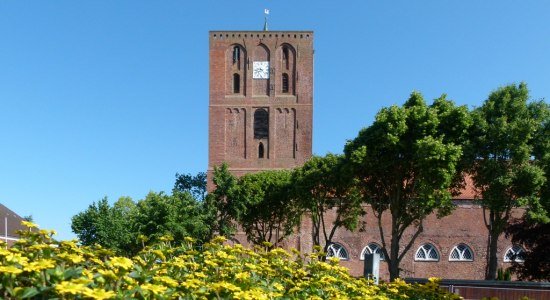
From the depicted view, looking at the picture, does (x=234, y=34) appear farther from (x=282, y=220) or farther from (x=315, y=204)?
(x=315, y=204)

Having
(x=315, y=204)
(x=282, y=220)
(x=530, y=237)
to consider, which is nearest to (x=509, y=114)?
(x=530, y=237)

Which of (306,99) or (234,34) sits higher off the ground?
(234,34)

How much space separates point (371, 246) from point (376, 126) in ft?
81.4

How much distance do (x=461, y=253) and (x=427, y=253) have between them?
8.23 ft

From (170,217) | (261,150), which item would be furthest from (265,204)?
(261,150)

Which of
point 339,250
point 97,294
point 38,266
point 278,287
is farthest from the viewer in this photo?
point 339,250

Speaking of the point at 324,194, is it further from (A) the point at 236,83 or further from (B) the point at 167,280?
(B) the point at 167,280

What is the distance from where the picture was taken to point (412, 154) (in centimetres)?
2597

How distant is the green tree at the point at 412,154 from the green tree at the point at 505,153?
0.86 m

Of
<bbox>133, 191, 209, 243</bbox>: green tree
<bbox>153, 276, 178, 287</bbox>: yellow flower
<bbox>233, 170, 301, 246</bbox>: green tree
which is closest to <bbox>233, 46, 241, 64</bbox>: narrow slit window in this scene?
<bbox>233, 170, 301, 246</bbox>: green tree

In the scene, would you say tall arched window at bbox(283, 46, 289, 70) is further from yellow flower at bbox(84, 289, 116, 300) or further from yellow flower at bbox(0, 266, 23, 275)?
yellow flower at bbox(84, 289, 116, 300)

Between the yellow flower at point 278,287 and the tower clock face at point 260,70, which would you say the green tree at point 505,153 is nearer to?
the yellow flower at point 278,287

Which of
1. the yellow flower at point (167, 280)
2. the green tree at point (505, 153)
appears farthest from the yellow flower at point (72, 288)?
the green tree at point (505, 153)

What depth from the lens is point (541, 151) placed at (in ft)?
85.8
